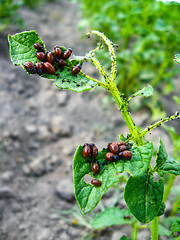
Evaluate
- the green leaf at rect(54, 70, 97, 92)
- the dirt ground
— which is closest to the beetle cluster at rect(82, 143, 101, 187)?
the green leaf at rect(54, 70, 97, 92)

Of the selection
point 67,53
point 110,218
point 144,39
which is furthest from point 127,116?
point 144,39

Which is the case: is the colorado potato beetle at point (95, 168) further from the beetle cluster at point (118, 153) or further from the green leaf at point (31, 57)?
the green leaf at point (31, 57)

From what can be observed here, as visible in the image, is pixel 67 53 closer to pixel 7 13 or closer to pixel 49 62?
pixel 49 62

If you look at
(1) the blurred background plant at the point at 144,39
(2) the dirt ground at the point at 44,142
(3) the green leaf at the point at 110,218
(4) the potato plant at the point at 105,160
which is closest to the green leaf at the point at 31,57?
(4) the potato plant at the point at 105,160

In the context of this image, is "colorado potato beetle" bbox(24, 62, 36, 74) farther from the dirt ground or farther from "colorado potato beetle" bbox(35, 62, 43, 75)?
the dirt ground

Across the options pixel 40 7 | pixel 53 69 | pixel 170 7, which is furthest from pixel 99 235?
pixel 40 7

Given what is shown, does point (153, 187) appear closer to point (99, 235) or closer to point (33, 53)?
point (33, 53)
